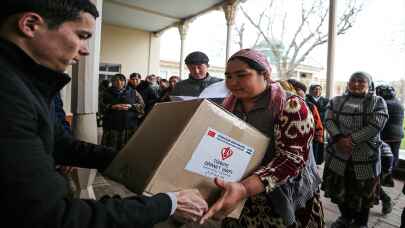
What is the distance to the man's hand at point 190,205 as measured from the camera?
80 centimetres

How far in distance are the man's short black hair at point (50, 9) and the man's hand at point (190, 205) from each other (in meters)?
0.57

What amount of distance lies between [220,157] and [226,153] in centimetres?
3

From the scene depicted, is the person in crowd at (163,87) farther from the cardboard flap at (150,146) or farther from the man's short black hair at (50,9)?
the man's short black hair at (50,9)

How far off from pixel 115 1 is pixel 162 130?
939 centimetres

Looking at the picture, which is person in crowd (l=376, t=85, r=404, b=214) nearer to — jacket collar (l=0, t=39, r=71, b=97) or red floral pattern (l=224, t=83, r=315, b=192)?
red floral pattern (l=224, t=83, r=315, b=192)

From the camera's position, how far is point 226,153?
0.91 metres

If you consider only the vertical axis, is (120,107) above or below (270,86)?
below

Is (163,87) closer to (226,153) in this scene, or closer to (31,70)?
(226,153)

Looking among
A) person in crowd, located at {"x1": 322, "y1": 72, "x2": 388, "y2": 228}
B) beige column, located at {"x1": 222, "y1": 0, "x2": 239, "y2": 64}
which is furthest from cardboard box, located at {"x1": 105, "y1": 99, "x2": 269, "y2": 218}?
beige column, located at {"x1": 222, "y1": 0, "x2": 239, "y2": 64}

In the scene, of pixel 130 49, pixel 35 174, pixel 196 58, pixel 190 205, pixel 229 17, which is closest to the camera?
pixel 35 174

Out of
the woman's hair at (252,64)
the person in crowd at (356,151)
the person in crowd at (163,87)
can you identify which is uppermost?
the person in crowd at (163,87)

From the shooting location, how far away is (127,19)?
11.5m

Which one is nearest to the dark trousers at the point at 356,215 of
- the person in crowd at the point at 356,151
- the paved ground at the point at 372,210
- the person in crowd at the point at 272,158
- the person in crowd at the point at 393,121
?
the person in crowd at the point at 356,151

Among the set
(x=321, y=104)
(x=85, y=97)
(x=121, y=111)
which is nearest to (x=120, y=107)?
(x=121, y=111)
